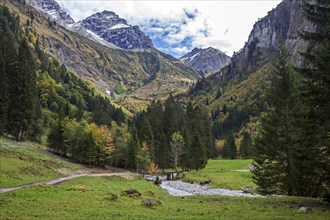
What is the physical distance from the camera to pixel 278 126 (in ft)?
145

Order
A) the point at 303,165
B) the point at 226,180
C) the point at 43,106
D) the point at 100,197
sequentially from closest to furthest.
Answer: the point at 303,165
the point at 100,197
the point at 226,180
the point at 43,106

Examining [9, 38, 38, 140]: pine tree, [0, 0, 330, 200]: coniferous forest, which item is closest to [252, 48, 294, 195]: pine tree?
[0, 0, 330, 200]: coniferous forest

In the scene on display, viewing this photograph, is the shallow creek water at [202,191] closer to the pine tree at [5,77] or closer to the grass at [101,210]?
the grass at [101,210]

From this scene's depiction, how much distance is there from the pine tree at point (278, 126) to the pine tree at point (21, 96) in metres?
61.1

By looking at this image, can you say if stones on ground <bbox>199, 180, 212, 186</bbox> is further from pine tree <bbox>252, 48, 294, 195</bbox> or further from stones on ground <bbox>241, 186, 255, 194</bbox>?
pine tree <bbox>252, 48, 294, 195</bbox>

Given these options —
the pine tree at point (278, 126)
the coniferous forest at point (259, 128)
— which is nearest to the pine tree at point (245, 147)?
the coniferous forest at point (259, 128)

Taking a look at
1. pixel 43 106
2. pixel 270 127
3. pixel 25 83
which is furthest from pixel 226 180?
pixel 43 106

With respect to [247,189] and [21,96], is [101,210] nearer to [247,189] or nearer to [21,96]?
[247,189]

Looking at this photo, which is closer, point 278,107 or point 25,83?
point 278,107

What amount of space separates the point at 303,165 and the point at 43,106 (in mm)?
170772

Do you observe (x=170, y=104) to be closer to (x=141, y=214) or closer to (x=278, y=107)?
(x=278, y=107)

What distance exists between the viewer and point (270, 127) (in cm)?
4444

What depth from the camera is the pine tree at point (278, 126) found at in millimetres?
42781

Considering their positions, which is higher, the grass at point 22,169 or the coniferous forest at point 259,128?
the coniferous forest at point 259,128
